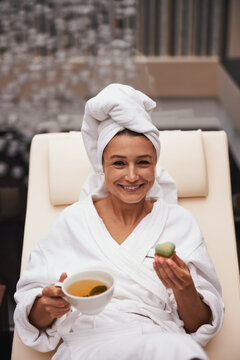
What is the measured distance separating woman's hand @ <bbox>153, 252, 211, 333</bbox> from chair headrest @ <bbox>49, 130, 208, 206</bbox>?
1.79 ft

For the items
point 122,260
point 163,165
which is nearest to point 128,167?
point 122,260

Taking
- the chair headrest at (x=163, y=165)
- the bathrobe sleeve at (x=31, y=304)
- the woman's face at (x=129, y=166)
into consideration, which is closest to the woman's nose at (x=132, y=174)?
the woman's face at (x=129, y=166)

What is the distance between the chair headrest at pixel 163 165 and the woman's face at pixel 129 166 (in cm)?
40

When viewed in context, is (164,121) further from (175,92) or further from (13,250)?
(175,92)

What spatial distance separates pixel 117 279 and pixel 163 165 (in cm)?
56

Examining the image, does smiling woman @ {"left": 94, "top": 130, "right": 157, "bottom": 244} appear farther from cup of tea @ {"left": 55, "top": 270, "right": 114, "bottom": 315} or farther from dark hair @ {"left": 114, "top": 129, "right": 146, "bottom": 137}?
cup of tea @ {"left": 55, "top": 270, "right": 114, "bottom": 315}

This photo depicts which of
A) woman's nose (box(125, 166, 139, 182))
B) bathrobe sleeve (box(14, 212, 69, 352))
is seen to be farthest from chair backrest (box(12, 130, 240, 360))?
woman's nose (box(125, 166, 139, 182))

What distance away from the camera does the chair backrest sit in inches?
71.4

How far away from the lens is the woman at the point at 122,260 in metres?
1.37

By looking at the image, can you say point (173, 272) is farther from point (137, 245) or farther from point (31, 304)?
point (31, 304)

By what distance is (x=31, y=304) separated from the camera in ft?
4.69

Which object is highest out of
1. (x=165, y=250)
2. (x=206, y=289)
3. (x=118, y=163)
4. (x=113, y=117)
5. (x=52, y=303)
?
(x=113, y=117)

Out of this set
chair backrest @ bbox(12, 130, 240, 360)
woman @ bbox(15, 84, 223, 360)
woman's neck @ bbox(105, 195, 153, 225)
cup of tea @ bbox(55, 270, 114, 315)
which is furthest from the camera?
chair backrest @ bbox(12, 130, 240, 360)

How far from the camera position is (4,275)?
101 inches
